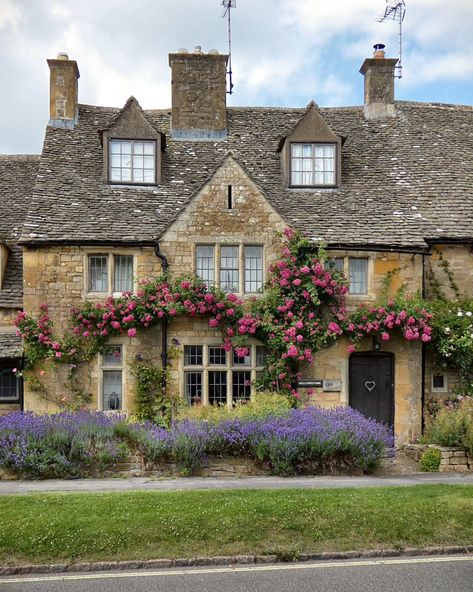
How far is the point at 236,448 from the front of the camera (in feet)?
42.0

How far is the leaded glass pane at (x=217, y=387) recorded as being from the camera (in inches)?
676

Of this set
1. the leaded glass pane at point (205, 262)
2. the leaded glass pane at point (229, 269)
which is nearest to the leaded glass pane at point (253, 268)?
the leaded glass pane at point (229, 269)

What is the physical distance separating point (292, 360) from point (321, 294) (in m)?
2.11

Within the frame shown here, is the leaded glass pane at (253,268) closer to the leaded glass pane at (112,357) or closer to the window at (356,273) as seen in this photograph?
the window at (356,273)

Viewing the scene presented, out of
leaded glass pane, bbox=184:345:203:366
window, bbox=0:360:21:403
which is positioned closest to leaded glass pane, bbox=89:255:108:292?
leaded glass pane, bbox=184:345:203:366

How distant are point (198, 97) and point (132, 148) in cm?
366

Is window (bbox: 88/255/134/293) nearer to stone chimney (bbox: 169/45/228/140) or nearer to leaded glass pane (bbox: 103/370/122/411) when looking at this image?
leaded glass pane (bbox: 103/370/122/411)

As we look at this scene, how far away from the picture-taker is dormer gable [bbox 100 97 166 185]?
19.0m

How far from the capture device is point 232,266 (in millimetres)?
17422

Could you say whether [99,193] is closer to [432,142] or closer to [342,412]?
[342,412]

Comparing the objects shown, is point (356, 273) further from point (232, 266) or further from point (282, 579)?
point (282, 579)

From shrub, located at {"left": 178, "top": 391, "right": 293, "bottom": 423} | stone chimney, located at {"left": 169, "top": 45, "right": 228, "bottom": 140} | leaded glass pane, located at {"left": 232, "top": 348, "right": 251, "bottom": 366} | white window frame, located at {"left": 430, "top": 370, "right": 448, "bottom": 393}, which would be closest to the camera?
shrub, located at {"left": 178, "top": 391, "right": 293, "bottom": 423}

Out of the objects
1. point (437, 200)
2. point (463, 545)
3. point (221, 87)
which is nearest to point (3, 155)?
point (221, 87)

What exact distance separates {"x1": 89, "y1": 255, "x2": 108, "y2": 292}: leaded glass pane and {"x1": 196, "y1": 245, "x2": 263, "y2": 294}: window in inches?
108
